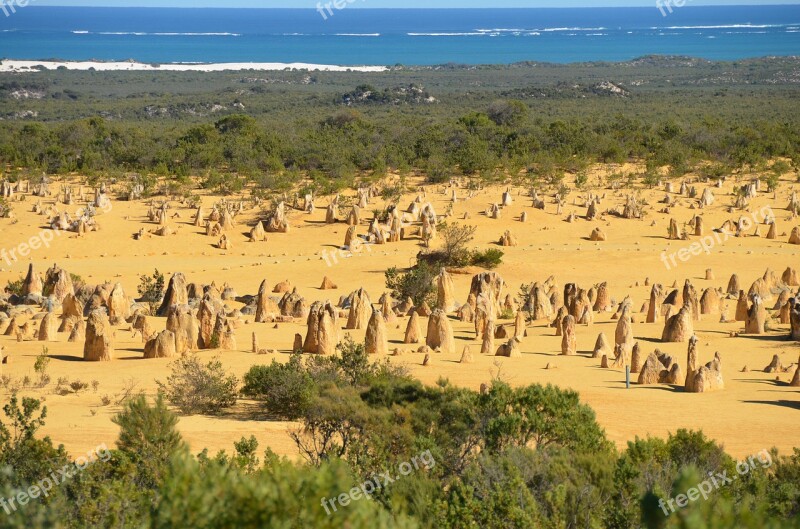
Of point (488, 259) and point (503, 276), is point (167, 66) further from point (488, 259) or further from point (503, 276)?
point (503, 276)

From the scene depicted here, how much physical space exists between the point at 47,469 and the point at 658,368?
1035cm

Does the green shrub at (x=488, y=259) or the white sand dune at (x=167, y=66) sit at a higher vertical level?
the white sand dune at (x=167, y=66)

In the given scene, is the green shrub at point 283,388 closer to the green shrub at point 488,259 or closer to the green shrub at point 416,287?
the green shrub at point 416,287

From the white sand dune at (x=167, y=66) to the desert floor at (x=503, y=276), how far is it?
88746mm

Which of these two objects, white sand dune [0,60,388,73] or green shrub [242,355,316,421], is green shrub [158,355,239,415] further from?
white sand dune [0,60,388,73]

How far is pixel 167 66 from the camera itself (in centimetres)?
13600

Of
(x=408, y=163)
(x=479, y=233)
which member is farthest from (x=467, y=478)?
(x=408, y=163)

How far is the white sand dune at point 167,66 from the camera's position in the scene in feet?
412

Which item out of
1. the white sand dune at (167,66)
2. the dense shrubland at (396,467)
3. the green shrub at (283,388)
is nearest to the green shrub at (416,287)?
the green shrub at (283,388)

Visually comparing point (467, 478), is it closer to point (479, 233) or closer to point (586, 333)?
point (586, 333)

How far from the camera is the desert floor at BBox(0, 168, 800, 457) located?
51.1 ft

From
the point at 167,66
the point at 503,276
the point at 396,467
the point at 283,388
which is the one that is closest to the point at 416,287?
the point at 503,276

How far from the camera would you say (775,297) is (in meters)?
26.1

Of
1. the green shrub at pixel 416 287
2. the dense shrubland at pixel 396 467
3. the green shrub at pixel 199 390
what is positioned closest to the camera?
the dense shrubland at pixel 396 467
